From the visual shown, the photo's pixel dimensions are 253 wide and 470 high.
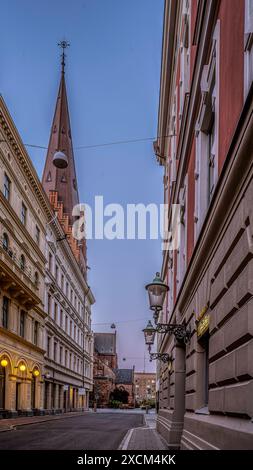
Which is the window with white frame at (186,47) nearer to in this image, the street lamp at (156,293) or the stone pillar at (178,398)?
the street lamp at (156,293)

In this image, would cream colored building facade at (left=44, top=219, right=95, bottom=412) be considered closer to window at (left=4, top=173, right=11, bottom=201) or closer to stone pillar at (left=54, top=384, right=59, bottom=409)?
stone pillar at (left=54, top=384, right=59, bottom=409)

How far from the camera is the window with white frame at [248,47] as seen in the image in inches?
198

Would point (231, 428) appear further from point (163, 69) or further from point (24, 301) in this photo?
point (24, 301)

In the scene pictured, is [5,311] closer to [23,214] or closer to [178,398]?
[23,214]

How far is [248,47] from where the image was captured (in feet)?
17.0

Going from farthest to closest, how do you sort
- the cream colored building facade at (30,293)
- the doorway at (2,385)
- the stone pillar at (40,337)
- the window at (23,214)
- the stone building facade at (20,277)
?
1. the stone pillar at (40,337)
2. the window at (23,214)
3. the cream colored building facade at (30,293)
4. the doorway at (2,385)
5. the stone building facade at (20,277)

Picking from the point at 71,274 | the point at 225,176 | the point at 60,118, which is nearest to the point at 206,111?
the point at 225,176

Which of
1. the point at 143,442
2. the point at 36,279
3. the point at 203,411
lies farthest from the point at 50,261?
the point at 203,411

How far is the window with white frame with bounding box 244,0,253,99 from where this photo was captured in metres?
5.04

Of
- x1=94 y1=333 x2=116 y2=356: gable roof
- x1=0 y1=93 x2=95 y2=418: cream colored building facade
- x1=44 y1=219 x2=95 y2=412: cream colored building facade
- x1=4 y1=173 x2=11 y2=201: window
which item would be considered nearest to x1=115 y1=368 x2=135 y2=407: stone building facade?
x1=94 y1=333 x2=116 y2=356: gable roof

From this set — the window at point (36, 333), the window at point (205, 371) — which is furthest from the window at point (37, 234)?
the window at point (205, 371)
